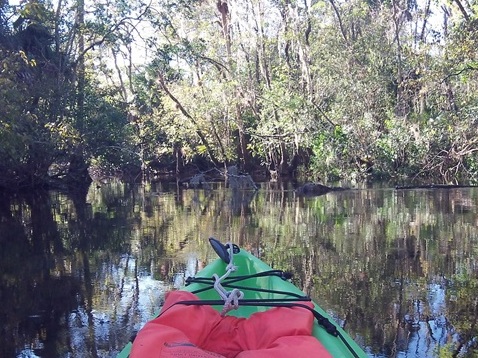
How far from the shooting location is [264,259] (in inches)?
252

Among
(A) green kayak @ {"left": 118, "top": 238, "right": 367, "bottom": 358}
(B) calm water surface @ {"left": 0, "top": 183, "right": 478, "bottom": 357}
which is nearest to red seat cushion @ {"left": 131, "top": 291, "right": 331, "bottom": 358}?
(A) green kayak @ {"left": 118, "top": 238, "right": 367, "bottom": 358}

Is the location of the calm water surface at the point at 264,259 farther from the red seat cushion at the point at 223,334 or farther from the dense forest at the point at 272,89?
the dense forest at the point at 272,89

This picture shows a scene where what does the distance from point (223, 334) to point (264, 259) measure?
11.7ft

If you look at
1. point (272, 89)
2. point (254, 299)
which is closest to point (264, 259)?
point (254, 299)

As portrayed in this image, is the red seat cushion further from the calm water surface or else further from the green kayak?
the calm water surface

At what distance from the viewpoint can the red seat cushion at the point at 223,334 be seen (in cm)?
217

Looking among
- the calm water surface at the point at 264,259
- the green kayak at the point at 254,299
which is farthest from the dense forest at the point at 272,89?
the green kayak at the point at 254,299

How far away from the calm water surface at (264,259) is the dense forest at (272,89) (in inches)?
166

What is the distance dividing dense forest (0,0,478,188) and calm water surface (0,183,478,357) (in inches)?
166

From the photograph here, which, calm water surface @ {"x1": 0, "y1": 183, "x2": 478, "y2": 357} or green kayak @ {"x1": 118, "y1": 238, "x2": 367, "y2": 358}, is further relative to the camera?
calm water surface @ {"x1": 0, "y1": 183, "x2": 478, "y2": 357}

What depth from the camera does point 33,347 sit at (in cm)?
380

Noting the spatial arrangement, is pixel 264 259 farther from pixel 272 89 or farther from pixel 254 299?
pixel 272 89

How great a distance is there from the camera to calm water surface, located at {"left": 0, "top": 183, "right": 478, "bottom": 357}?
3.98 meters

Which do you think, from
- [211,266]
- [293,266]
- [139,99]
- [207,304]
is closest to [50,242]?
[293,266]
